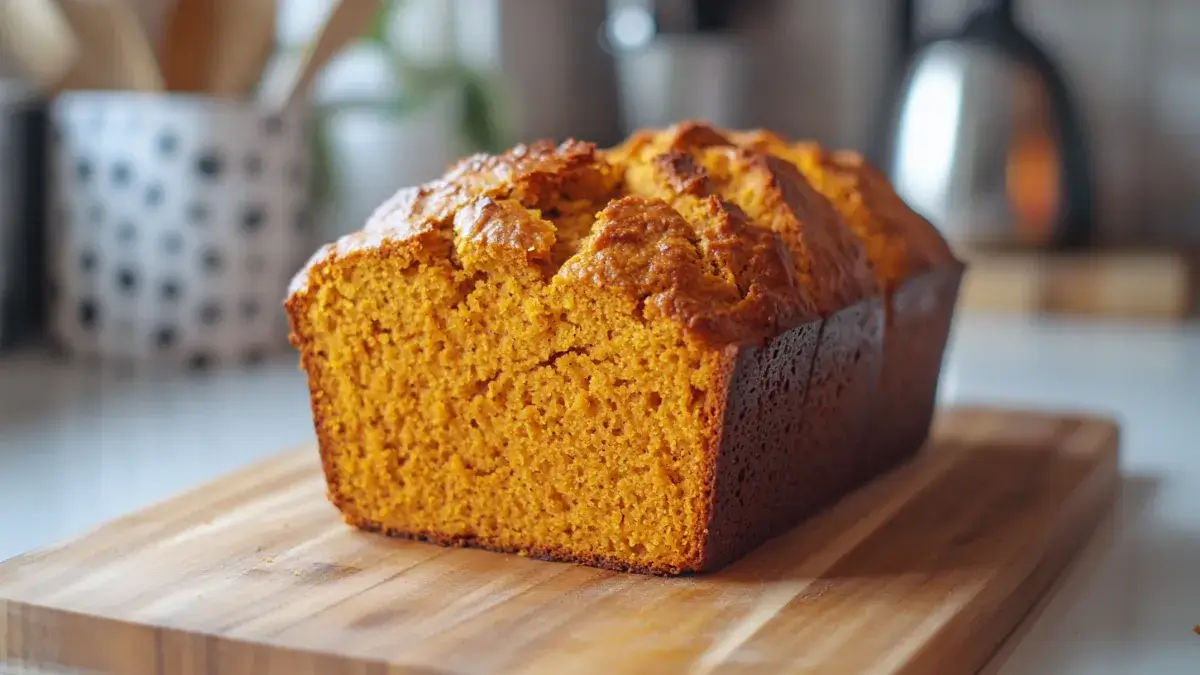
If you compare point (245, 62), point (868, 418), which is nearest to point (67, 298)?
point (245, 62)

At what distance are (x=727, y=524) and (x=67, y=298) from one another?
4.47ft

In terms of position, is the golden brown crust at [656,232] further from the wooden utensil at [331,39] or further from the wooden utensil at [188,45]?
the wooden utensil at [188,45]

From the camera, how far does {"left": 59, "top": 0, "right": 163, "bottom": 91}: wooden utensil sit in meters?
2.05

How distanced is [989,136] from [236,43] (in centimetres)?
143

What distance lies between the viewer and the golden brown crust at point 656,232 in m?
1.17

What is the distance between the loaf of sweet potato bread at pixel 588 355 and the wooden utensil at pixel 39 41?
110 cm

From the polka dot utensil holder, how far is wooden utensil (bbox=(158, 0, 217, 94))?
3.3 inches

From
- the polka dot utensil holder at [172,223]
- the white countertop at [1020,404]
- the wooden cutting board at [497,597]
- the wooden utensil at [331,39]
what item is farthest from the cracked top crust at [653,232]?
the polka dot utensil holder at [172,223]

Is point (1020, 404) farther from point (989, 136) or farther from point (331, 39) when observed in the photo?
point (331, 39)

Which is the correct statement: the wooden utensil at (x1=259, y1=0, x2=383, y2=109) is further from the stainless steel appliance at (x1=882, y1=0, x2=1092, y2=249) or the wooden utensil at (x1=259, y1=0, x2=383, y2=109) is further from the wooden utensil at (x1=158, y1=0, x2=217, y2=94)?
the stainless steel appliance at (x1=882, y1=0, x2=1092, y2=249)

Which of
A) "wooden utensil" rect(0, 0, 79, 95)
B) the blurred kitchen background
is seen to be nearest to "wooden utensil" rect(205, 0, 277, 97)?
the blurred kitchen background

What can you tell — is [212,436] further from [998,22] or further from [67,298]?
[998,22]

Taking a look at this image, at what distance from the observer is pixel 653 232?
1205mm

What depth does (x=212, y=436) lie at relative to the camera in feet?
5.94
